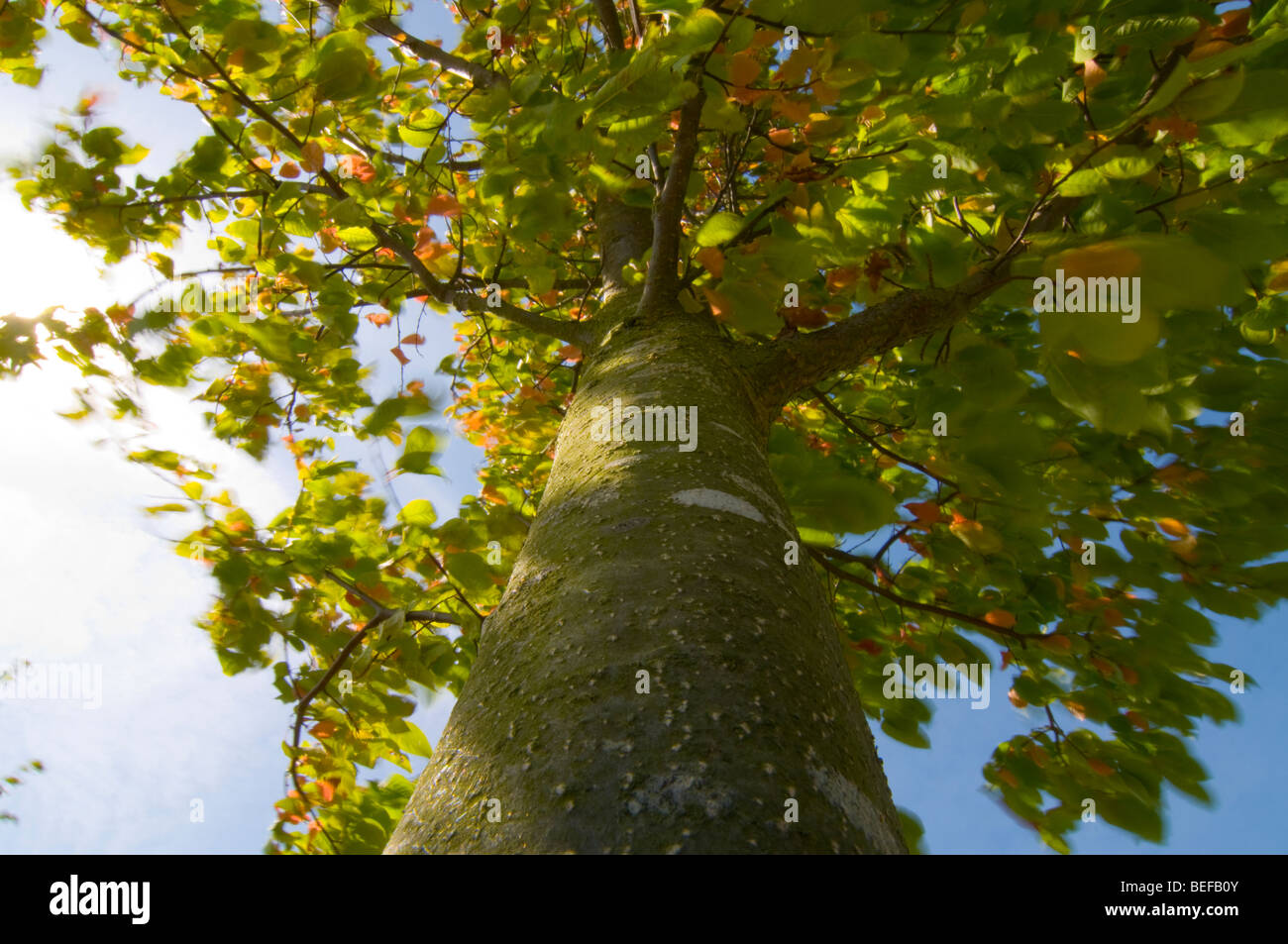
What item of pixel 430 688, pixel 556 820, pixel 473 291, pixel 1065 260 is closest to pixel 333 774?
pixel 430 688

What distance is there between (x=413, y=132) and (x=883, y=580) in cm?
202

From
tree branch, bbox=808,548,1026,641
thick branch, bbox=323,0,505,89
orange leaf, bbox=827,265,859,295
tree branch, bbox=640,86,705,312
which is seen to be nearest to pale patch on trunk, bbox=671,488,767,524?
tree branch, bbox=640,86,705,312

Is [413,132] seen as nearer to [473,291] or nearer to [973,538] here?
[473,291]

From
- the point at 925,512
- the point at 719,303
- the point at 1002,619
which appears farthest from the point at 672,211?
the point at 1002,619

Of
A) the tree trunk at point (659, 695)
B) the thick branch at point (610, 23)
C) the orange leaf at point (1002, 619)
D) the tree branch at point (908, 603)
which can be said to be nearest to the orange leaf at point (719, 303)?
the tree trunk at point (659, 695)

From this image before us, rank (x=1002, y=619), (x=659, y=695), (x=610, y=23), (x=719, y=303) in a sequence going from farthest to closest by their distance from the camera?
(x=1002, y=619) → (x=610, y=23) → (x=719, y=303) → (x=659, y=695)

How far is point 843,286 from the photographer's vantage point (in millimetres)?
2055

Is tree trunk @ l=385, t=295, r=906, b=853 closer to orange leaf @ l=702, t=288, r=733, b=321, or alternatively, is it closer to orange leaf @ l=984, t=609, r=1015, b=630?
orange leaf @ l=702, t=288, r=733, b=321

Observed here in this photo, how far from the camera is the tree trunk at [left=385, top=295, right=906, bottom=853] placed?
53cm

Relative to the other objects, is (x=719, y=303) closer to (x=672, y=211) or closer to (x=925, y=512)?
(x=672, y=211)

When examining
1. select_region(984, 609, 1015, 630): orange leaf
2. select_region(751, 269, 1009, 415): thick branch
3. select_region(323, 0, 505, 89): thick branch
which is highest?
select_region(323, 0, 505, 89): thick branch

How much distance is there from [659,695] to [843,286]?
175 centimetres

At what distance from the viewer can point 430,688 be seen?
77.2 inches

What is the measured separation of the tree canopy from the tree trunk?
0.48 meters
